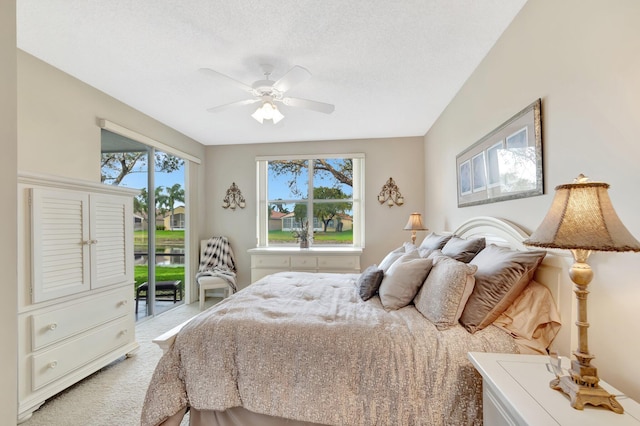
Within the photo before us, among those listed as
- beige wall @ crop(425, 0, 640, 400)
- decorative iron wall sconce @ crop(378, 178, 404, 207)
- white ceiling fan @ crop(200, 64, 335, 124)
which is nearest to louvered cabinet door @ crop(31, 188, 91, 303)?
white ceiling fan @ crop(200, 64, 335, 124)

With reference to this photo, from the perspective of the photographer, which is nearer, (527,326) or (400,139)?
(527,326)

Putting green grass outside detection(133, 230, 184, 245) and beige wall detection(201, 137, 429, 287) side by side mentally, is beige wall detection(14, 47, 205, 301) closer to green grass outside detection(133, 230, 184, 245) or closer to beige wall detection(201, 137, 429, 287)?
green grass outside detection(133, 230, 184, 245)

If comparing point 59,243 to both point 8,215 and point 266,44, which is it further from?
point 266,44

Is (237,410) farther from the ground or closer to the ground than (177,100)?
closer to the ground

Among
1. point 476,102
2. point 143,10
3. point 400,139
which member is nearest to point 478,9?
point 476,102

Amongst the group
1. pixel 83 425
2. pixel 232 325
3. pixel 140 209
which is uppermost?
A: pixel 140 209

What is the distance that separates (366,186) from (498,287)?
3031mm

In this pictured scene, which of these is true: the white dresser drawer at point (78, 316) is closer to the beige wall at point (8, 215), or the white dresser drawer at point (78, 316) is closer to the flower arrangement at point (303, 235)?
the beige wall at point (8, 215)

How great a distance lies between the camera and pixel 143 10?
5.49ft

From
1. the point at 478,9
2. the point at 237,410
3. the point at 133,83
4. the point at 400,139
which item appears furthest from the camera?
the point at 400,139

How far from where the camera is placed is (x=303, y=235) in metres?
4.28

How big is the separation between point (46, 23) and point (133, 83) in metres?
0.77

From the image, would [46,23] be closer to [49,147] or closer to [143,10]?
[143,10]

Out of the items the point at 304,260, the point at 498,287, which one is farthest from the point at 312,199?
the point at 498,287
